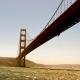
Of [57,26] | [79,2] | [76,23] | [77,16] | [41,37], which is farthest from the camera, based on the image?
[41,37]

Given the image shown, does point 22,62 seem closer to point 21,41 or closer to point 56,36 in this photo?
point 21,41

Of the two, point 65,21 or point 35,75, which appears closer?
point 65,21

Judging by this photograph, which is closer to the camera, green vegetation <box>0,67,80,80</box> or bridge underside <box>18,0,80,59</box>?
bridge underside <box>18,0,80,59</box>

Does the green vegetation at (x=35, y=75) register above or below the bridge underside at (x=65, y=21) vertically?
below

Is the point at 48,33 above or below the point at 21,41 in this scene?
below

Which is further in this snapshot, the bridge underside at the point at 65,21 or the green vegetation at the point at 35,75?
the green vegetation at the point at 35,75

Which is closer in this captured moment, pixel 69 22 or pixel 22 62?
pixel 69 22

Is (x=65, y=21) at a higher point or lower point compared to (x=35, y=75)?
higher

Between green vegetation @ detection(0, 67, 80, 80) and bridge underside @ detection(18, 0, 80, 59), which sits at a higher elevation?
bridge underside @ detection(18, 0, 80, 59)

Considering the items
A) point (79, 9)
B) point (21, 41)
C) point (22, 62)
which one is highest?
point (21, 41)

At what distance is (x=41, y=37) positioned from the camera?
20938 mm

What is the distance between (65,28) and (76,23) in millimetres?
1898

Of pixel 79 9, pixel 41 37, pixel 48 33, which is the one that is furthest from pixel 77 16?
pixel 41 37

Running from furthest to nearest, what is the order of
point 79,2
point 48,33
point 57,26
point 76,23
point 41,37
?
point 41,37 < point 48,33 < point 57,26 < point 76,23 < point 79,2
